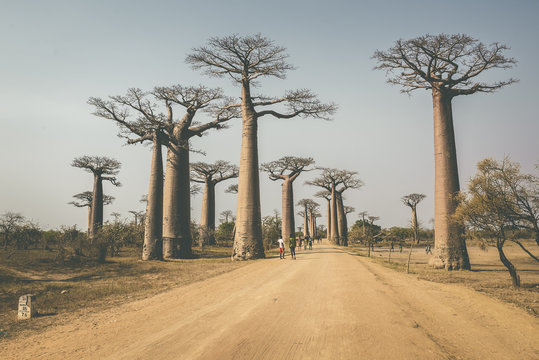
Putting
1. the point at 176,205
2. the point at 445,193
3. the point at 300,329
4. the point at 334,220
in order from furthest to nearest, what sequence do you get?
1. the point at 334,220
2. the point at 176,205
3. the point at 445,193
4. the point at 300,329

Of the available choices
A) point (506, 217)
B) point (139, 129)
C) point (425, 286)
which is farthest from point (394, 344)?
point (139, 129)

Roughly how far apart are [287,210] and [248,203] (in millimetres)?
14140

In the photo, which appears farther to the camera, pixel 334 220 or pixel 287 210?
pixel 334 220

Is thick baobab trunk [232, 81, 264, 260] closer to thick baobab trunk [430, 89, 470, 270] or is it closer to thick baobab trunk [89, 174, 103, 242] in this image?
thick baobab trunk [430, 89, 470, 270]

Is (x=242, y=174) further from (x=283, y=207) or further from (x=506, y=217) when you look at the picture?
(x=283, y=207)

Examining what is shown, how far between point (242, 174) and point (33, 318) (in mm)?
11335

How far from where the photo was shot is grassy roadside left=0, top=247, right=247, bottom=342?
5.61 metres

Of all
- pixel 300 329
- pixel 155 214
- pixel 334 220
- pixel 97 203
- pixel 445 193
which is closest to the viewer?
pixel 300 329

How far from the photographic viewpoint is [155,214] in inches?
630

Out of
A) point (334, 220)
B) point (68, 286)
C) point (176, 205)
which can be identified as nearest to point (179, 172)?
point (176, 205)

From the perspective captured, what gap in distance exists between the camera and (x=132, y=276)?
34.8ft

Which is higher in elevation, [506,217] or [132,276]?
[506,217]

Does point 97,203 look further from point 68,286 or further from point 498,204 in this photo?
point 498,204

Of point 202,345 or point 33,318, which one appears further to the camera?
point 33,318
